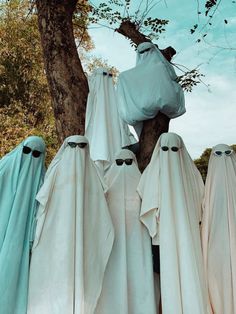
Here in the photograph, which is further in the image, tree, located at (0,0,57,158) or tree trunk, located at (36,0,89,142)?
tree, located at (0,0,57,158)

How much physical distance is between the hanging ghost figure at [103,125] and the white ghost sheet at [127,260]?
82 cm

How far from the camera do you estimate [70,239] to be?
115 inches

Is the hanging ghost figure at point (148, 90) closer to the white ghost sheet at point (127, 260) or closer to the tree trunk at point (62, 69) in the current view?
the tree trunk at point (62, 69)

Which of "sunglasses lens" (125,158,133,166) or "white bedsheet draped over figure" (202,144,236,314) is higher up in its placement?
"sunglasses lens" (125,158,133,166)

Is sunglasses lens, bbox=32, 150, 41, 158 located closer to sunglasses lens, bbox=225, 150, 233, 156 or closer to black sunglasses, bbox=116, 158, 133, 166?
black sunglasses, bbox=116, 158, 133, 166

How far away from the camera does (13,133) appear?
9.73 m

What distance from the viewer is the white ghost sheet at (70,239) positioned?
2811 millimetres

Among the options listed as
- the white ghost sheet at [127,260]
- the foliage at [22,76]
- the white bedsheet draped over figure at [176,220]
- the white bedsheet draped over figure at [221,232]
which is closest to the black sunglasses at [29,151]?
the white ghost sheet at [127,260]

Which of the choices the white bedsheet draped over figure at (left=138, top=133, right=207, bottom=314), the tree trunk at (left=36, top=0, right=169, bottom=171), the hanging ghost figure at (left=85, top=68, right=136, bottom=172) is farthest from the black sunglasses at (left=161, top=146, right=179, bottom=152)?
the tree trunk at (left=36, top=0, right=169, bottom=171)

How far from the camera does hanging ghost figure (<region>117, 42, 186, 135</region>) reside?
379 centimetres

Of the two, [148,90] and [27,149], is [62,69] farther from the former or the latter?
[27,149]

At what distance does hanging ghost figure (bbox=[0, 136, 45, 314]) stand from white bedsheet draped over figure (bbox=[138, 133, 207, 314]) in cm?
84

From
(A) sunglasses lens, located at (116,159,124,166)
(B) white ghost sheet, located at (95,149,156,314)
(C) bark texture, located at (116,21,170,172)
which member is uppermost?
(C) bark texture, located at (116,21,170,172)

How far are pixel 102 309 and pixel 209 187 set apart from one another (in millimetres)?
1243
